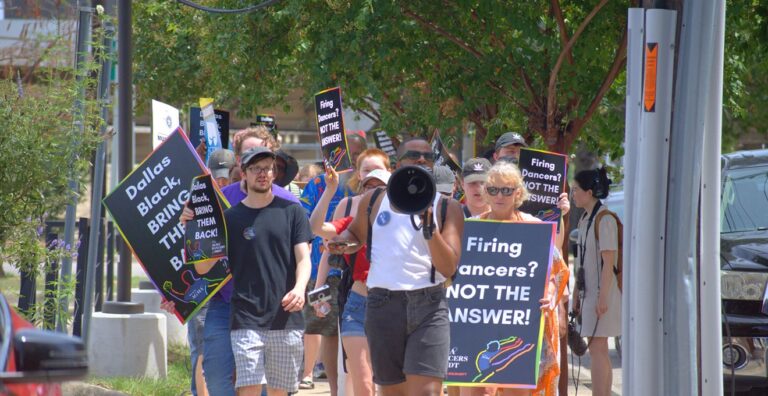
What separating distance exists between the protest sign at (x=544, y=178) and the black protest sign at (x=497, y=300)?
0.81 metres

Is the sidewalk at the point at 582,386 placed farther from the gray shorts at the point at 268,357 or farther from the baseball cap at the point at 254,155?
the baseball cap at the point at 254,155

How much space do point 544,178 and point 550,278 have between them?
95 cm

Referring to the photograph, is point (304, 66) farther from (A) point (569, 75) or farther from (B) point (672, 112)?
(B) point (672, 112)

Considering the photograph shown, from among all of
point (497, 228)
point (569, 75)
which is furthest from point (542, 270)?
point (569, 75)

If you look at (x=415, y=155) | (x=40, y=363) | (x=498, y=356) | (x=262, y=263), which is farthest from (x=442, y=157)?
(x=40, y=363)

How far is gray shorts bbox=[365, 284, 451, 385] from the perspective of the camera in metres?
6.71

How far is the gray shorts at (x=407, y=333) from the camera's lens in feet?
22.0

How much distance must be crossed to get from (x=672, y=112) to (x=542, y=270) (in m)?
2.34

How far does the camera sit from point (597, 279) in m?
8.98

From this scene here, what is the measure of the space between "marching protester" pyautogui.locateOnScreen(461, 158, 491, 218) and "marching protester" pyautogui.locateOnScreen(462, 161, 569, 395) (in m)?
0.50

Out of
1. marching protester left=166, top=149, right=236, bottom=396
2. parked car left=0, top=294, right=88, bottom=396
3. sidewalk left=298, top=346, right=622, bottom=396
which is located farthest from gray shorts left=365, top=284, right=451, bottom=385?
sidewalk left=298, top=346, right=622, bottom=396

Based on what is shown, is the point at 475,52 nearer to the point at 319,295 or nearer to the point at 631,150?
the point at 319,295

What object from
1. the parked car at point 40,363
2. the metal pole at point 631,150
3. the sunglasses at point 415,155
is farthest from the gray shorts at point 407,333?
the parked car at point 40,363

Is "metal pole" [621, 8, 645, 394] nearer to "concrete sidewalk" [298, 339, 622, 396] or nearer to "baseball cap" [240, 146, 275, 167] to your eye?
"baseball cap" [240, 146, 275, 167]
